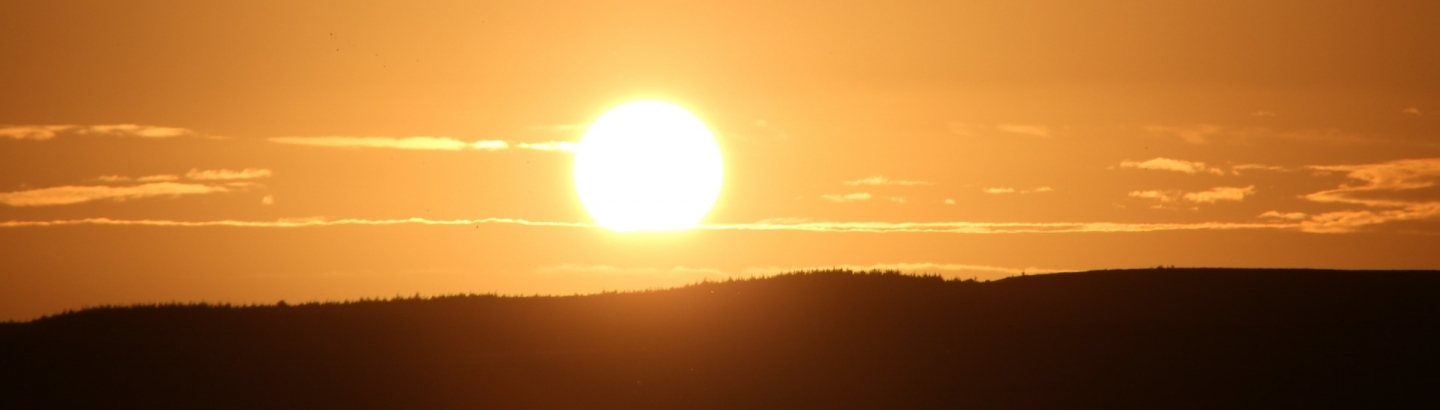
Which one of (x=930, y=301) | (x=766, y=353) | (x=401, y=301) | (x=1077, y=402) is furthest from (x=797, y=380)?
(x=401, y=301)

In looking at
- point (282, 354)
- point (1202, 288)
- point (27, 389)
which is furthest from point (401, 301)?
point (1202, 288)

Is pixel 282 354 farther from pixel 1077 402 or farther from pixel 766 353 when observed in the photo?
pixel 1077 402

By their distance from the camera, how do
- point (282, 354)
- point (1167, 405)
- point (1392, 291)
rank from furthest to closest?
point (1392, 291)
point (282, 354)
point (1167, 405)

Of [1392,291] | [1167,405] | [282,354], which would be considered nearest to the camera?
[1167,405]

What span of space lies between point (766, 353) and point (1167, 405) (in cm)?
755

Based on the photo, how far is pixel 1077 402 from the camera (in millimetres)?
24812

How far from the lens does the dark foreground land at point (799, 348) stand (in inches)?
984

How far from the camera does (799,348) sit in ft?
92.9

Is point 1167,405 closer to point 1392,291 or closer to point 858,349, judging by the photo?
point 858,349

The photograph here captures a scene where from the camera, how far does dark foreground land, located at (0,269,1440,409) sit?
25.0m

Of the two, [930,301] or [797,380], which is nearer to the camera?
[797,380]

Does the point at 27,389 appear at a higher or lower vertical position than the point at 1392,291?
lower

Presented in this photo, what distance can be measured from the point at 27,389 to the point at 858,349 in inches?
596

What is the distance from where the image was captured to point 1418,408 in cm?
2472
